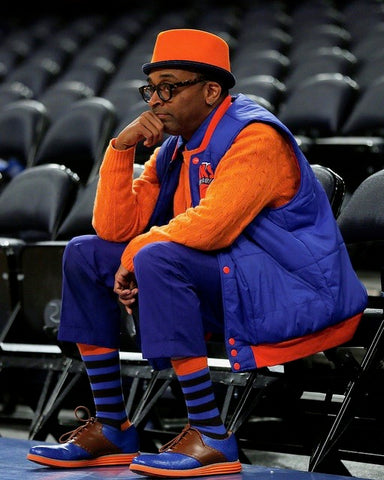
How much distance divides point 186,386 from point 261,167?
0.54 metres

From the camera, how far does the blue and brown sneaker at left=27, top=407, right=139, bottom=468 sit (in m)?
2.34

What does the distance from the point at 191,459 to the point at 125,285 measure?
1.46 ft

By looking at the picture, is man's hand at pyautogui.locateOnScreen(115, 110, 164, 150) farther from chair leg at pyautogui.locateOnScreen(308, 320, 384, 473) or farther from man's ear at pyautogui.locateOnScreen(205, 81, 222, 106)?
chair leg at pyautogui.locateOnScreen(308, 320, 384, 473)

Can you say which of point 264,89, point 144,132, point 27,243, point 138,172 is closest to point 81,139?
point 264,89

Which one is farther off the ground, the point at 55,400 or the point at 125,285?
the point at 125,285

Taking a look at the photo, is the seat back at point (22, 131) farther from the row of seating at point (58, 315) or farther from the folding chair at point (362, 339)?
the folding chair at point (362, 339)

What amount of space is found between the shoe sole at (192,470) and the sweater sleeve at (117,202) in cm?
62

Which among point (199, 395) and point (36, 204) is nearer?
point (199, 395)

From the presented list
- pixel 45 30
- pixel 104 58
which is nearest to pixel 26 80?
pixel 104 58

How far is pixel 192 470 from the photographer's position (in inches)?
85.3

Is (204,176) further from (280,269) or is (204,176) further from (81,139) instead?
(81,139)

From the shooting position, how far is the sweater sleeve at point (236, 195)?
7.33 ft

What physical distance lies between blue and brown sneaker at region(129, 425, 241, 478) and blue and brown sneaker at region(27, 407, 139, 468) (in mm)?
224

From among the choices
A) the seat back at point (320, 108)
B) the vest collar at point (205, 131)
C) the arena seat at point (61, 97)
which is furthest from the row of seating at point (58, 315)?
the arena seat at point (61, 97)
